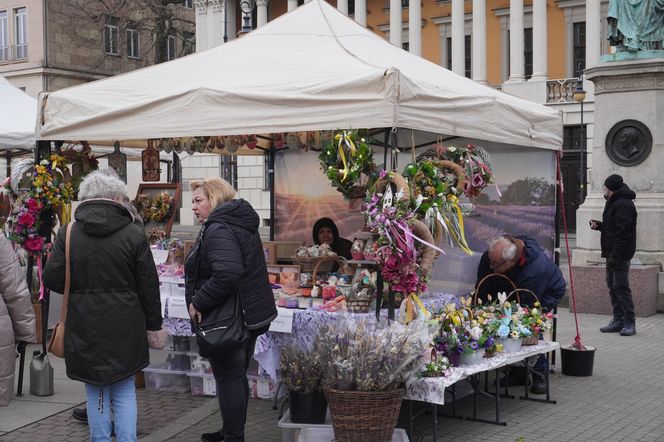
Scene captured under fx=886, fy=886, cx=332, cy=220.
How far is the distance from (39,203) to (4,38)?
37.6m

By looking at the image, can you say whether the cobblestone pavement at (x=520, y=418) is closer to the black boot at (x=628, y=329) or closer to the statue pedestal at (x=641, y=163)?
the black boot at (x=628, y=329)

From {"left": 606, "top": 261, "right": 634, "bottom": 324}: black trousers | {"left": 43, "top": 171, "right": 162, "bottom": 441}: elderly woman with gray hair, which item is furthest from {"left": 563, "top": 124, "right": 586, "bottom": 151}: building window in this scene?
{"left": 43, "top": 171, "right": 162, "bottom": 441}: elderly woman with gray hair

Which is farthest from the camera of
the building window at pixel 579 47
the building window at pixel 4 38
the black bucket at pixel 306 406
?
the building window at pixel 4 38

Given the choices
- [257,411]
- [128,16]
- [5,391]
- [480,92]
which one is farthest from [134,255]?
[128,16]

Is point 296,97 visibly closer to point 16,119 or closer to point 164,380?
point 164,380

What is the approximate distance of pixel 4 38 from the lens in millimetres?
41594

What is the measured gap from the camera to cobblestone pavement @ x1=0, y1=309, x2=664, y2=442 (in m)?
5.98

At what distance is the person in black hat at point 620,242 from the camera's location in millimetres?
9836

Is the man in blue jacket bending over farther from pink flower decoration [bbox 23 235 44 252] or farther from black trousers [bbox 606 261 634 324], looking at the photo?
pink flower decoration [bbox 23 235 44 252]

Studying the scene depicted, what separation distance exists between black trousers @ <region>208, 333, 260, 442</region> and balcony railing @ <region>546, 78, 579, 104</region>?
29.8m

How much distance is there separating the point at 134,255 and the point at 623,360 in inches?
219

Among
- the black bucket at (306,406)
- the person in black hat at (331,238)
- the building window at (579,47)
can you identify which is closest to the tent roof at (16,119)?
the person in black hat at (331,238)

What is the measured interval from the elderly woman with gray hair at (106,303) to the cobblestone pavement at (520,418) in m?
1.15

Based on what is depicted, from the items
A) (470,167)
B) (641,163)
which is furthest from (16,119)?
(641,163)
